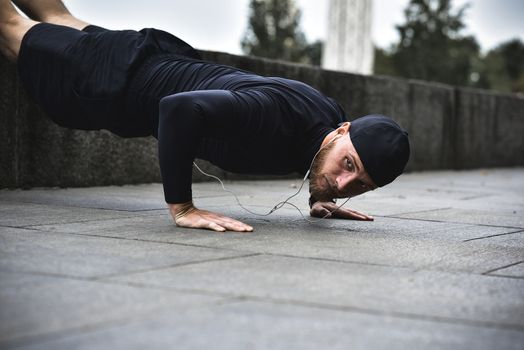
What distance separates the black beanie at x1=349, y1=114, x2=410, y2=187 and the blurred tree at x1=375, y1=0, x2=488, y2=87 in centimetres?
5809

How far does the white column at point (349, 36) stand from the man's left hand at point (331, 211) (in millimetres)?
17213

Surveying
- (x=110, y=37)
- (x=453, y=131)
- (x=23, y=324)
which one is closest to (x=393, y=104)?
(x=453, y=131)

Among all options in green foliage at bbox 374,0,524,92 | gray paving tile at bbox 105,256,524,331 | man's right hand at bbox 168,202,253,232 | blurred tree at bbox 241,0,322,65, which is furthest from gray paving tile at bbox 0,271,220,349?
green foliage at bbox 374,0,524,92

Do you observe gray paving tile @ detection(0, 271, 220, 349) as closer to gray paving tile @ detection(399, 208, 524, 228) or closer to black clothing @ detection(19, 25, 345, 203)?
black clothing @ detection(19, 25, 345, 203)

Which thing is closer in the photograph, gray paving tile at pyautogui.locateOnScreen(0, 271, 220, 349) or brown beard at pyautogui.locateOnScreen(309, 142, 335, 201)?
gray paving tile at pyautogui.locateOnScreen(0, 271, 220, 349)

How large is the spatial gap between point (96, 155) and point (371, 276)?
3928 millimetres

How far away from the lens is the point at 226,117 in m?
3.54

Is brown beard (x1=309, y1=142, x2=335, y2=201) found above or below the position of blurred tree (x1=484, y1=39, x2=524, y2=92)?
below

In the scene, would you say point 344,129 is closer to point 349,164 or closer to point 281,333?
point 349,164

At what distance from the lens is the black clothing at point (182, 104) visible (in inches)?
141

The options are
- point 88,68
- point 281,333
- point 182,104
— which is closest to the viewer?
point 281,333

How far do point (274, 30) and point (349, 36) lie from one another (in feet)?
99.3

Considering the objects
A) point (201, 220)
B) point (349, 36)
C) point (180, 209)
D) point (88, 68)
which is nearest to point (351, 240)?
point (201, 220)

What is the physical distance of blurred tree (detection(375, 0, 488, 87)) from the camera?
60.0 m
